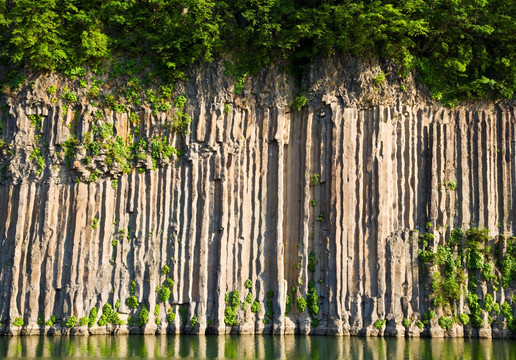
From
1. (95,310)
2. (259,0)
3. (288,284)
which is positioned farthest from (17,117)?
(288,284)

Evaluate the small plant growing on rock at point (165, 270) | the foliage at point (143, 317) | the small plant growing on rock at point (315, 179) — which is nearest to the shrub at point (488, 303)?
the small plant growing on rock at point (315, 179)

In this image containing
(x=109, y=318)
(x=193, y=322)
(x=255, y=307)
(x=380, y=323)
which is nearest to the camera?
(x=380, y=323)

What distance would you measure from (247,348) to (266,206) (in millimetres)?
7828

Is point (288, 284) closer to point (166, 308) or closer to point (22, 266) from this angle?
point (166, 308)

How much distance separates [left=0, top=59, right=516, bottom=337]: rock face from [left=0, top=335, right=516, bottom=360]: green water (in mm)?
1503

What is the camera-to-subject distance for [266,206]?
31094mm

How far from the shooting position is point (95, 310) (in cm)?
2920

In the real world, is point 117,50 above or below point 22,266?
above

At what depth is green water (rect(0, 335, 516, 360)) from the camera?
22.8 metres

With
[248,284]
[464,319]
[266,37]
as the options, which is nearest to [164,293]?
[248,284]

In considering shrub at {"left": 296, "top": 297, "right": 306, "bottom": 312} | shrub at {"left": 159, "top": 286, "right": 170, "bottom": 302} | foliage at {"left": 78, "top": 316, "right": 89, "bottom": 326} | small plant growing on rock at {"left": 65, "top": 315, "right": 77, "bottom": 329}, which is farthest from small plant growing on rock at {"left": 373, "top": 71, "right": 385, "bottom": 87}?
small plant growing on rock at {"left": 65, "top": 315, "right": 77, "bottom": 329}

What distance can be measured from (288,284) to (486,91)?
12.6 m

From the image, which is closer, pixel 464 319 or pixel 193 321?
pixel 464 319

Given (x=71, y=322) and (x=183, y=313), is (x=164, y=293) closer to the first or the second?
(x=183, y=313)
